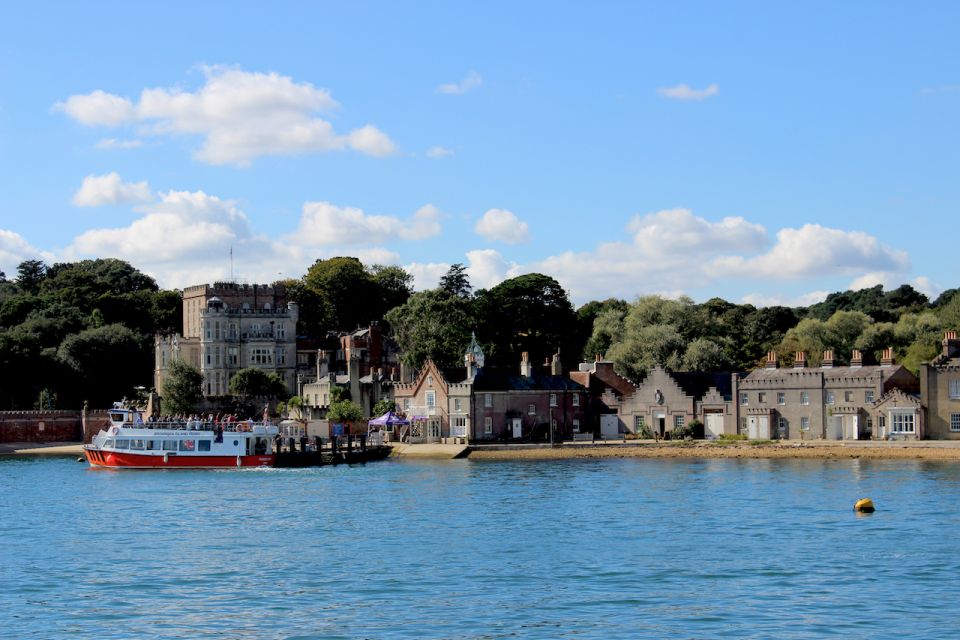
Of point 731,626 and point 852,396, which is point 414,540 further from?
point 852,396

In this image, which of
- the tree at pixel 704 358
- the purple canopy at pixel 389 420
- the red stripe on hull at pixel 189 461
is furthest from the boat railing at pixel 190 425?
the tree at pixel 704 358

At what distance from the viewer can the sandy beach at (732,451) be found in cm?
7169

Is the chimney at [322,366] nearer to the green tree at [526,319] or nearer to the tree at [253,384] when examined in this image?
the tree at [253,384]

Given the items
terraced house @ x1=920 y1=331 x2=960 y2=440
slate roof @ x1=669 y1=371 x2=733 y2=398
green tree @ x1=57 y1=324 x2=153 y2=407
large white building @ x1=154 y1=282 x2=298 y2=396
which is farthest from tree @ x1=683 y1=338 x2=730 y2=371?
green tree @ x1=57 y1=324 x2=153 y2=407

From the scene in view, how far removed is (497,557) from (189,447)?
4145 cm

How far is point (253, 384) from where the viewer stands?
104312mm

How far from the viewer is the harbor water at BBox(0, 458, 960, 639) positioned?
3180 cm

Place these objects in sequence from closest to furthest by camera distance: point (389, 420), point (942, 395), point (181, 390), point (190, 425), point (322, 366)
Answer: point (942, 395) → point (190, 425) → point (389, 420) → point (181, 390) → point (322, 366)

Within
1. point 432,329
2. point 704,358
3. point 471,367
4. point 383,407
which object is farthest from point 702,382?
point 432,329

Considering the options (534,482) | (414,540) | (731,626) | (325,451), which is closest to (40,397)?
(325,451)

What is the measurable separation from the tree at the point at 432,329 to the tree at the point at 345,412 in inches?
414

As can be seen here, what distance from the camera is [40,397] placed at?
11119 cm

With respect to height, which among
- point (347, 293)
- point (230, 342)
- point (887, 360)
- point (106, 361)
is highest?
point (347, 293)

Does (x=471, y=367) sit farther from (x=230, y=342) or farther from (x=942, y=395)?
(x=230, y=342)
